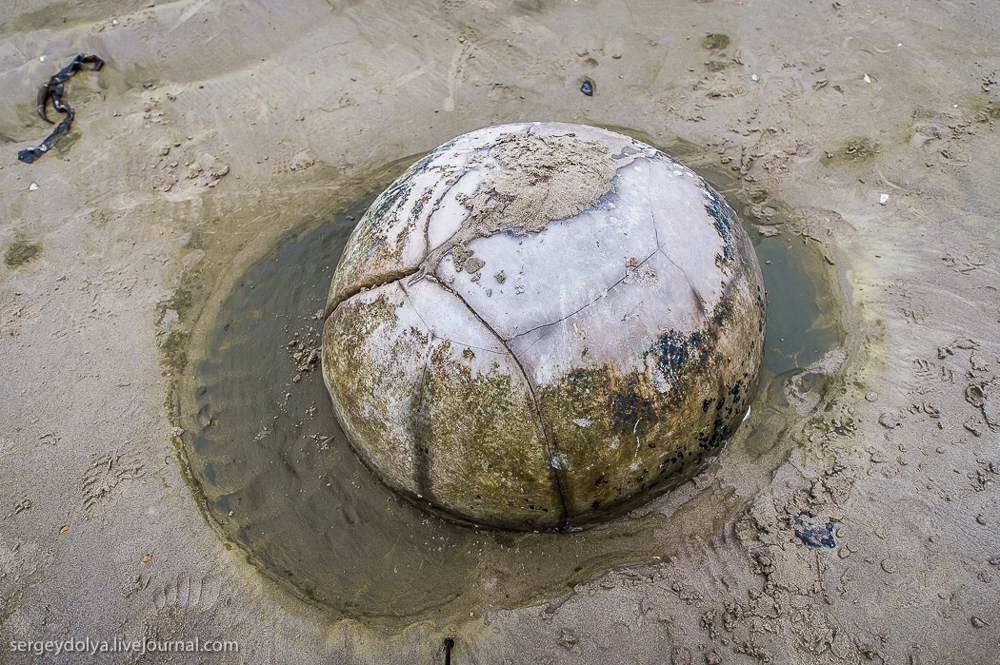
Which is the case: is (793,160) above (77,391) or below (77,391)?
above

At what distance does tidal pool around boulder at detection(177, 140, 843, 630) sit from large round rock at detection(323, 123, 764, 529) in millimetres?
195

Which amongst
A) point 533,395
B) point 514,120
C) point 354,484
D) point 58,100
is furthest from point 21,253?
point 533,395

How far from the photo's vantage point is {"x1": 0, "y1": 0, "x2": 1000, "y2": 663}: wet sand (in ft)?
9.51

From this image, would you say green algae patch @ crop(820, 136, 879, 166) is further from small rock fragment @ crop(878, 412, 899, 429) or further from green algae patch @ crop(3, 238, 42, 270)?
green algae patch @ crop(3, 238, 42, 270)

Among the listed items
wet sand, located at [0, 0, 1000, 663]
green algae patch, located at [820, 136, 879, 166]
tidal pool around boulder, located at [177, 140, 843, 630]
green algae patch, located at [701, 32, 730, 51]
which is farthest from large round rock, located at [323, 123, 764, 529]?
green algae patch, located at [701, 32, 730, 51]

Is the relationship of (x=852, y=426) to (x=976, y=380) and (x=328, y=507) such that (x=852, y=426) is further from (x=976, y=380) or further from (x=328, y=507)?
(x=328, y=507)

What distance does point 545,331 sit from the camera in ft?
8.19

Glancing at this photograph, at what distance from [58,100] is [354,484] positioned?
15.1 ft

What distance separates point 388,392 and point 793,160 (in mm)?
3644

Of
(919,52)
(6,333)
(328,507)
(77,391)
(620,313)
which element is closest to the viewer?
(620,313)

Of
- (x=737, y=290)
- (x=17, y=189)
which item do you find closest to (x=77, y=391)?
(x=17, y=189)

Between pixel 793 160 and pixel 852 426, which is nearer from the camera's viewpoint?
pixel 852 426

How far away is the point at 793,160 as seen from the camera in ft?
15.4

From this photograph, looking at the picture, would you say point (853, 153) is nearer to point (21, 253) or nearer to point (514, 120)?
point (514, 120)
